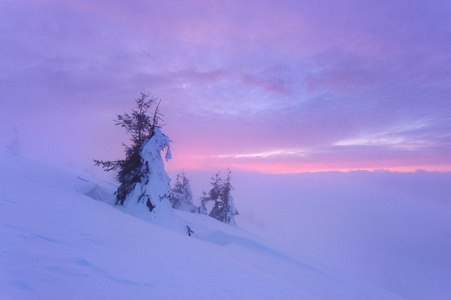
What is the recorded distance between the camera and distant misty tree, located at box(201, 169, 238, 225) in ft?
99.4

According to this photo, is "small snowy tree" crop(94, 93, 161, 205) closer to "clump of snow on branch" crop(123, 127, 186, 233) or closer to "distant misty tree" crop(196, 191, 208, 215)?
"clump of snow on branch" crop(123, 127, 186, 233)

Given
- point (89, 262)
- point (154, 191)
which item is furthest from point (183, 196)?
point (89, 262)

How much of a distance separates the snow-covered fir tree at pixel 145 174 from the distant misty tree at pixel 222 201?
61.2 ft

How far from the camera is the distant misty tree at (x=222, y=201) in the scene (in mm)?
→ 30297

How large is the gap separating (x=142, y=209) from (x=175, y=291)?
8.80 m

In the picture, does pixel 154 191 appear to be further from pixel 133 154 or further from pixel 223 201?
pixel 223 201

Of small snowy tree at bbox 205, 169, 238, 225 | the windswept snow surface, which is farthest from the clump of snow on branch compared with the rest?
small snowy tree at bbox 205, 169, 238, 225

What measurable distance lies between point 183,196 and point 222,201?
645 cm

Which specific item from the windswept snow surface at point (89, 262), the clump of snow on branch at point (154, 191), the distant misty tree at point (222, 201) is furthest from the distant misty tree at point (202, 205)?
the windswept snow surface at point (89, 262)

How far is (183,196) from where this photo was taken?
105ft

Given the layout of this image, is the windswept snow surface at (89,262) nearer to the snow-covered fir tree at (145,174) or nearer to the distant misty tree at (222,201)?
the snow-covered fir tree at (145,174)

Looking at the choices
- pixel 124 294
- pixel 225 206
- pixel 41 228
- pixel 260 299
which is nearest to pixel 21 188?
pixel 41 228

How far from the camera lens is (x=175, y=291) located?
12.1ft

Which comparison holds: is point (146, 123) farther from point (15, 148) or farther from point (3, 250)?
point (15, 148)
